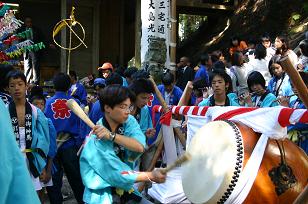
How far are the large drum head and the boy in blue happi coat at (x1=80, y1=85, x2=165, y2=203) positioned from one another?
1.27ft

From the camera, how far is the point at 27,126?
422 centimetres

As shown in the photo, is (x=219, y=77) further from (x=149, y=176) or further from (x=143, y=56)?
(x=143, y=56)

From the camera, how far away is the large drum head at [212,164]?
2938 mm

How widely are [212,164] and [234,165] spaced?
0.19 metres

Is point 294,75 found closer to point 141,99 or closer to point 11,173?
point 11,173

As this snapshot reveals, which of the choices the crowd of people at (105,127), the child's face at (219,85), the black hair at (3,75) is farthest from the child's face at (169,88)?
the black hair at (3,75)

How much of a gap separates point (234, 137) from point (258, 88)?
2.46 m

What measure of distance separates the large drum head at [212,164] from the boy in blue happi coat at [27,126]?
5.25 feet

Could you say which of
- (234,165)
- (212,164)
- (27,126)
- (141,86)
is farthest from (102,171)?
(141,86)

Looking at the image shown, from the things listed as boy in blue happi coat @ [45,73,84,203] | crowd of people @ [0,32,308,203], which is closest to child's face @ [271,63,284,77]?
crowd of people @ [0,32,308,203]

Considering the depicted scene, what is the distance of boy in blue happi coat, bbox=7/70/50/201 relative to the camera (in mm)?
4195

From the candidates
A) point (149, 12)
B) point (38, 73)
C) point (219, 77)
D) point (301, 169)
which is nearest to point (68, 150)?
point (219, 77)

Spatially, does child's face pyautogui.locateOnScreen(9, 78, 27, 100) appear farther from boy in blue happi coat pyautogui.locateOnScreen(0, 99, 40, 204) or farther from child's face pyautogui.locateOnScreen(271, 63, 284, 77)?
child's face pyautogui.locateOnScreen(271, 63, 284, 77)

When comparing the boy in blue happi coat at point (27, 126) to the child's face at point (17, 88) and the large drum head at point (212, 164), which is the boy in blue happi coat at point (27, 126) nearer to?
the child's face at point (17, 88)
